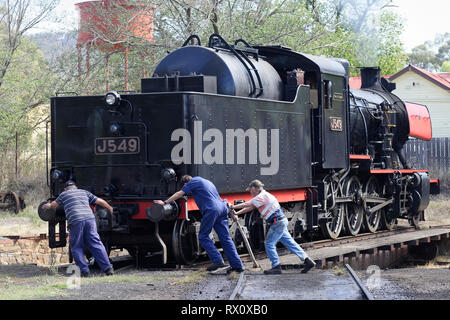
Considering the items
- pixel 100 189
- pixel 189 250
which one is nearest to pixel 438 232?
pixel 189 250

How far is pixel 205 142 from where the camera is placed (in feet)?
36.1

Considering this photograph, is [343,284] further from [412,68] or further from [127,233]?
[412,68]

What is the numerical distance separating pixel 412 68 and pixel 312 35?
72.9ft

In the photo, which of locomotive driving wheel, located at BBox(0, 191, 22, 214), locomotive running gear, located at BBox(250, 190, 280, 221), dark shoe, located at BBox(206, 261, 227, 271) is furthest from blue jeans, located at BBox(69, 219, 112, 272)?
locomotive driving wheel, located at BBox(0, 191, 22, 214)

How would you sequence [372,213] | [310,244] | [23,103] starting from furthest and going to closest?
[23,103]
[372,213]
[310,244]

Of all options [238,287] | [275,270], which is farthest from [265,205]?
[238,287]

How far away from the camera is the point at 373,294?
860 centimetres

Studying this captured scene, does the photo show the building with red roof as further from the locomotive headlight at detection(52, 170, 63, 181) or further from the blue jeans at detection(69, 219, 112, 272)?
the blue jeans at detection(69, 219, 112, 272)

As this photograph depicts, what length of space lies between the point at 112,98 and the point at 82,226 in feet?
6.34

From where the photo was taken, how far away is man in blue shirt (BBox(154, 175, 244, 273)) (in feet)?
34.2

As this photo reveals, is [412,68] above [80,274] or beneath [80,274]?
above

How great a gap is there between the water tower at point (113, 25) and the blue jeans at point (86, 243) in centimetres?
1195

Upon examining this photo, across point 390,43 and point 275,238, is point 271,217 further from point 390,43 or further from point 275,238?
point 390,43

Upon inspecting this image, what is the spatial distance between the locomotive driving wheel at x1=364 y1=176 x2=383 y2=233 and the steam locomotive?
5.40ft
